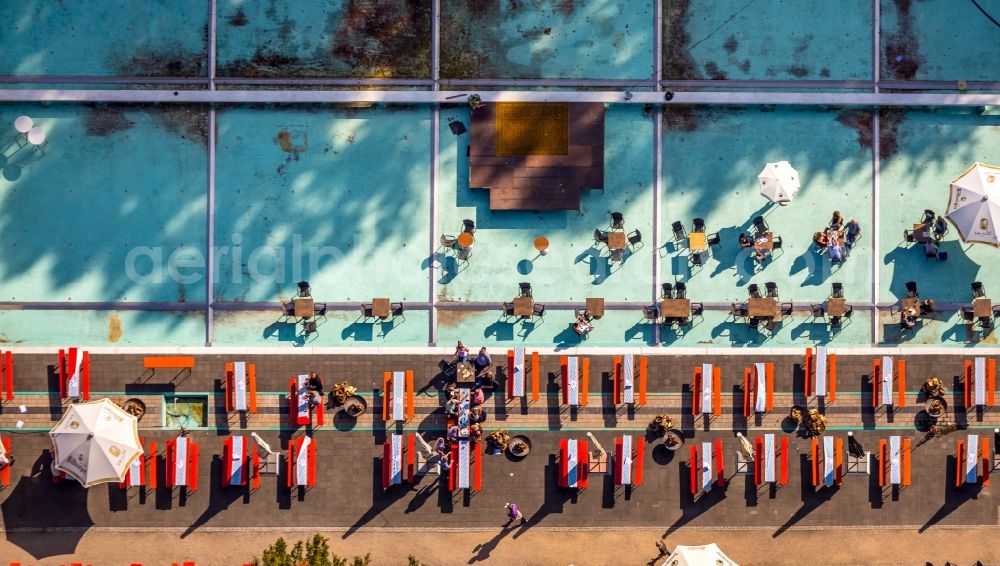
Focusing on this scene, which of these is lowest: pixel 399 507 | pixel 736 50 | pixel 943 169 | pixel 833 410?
pixel 399 507

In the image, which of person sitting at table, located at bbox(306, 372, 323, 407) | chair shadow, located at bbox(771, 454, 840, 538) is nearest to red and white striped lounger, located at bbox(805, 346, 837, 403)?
chair shadow, located at bbox(771, 454, 840, 538)

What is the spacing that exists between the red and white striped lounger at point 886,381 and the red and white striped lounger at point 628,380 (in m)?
8.87

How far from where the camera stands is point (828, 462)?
3319 cm

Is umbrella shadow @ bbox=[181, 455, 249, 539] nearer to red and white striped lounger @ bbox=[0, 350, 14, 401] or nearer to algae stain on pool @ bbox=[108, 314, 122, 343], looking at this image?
algae stain on pool @ bbox=[108, 314, 122, 343]

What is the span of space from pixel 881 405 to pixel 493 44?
20.3 m

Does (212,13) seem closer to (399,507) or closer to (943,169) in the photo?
(399,507)

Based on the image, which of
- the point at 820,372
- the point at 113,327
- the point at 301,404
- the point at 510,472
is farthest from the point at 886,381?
the point at 113,327

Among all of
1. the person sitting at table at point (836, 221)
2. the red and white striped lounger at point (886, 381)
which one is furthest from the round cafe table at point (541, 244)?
the red and white striped lounger at point (886, 381)

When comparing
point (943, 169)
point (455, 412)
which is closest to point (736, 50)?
point (943, 169)

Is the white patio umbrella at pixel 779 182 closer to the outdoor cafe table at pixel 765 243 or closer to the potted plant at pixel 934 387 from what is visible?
the outdoor cafe table at pixel 765 243

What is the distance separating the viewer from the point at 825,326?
3425 centimetres

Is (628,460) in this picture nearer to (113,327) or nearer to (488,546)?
(488,546)

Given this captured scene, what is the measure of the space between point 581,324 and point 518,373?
3.04 m

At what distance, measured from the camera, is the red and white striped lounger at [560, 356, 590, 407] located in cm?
3291
